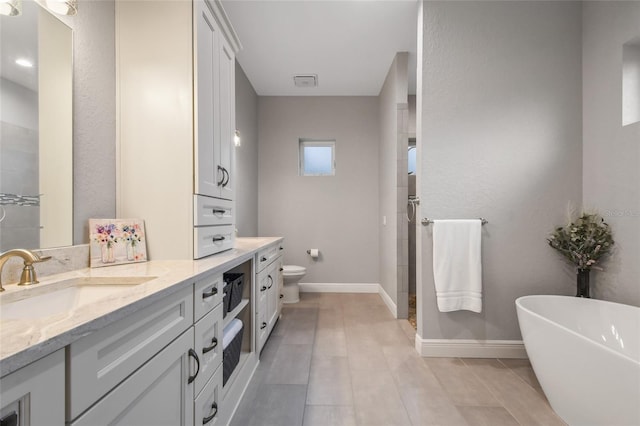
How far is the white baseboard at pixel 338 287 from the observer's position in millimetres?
3926

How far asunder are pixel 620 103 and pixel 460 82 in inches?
37.8

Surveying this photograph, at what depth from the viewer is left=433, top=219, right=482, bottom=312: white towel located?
6.69 feet

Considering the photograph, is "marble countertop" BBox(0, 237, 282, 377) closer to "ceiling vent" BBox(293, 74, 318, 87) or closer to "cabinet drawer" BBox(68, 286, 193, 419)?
"cabinet drawer" BBox(68, 286, 193, 419)

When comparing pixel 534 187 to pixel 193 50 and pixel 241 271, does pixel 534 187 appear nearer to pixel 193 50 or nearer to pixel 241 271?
pixel 241 271

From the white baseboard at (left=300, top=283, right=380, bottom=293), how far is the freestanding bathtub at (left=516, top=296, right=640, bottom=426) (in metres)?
2.24

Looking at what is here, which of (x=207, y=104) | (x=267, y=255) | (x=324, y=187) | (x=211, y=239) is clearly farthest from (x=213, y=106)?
(x=324, y=187)

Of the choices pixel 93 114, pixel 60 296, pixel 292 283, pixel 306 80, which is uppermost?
pixel 306 80

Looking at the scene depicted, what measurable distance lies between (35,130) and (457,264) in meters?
2.39

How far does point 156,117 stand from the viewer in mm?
1418

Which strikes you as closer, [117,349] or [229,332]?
[117,349]

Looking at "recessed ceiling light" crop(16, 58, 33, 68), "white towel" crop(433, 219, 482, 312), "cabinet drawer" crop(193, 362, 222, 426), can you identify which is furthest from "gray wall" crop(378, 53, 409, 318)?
"recessed ceiling light" crop(16, 58, 33, 68)

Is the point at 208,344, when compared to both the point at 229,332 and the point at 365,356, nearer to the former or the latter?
the point at 229,332

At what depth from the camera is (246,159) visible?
3416 mm

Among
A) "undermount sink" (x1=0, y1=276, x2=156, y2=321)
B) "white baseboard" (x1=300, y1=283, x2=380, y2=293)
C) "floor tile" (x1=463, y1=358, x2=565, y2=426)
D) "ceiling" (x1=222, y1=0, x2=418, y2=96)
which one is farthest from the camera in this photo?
"white baseboard" (x1=300, y1=283, x2=380, y2=293)
